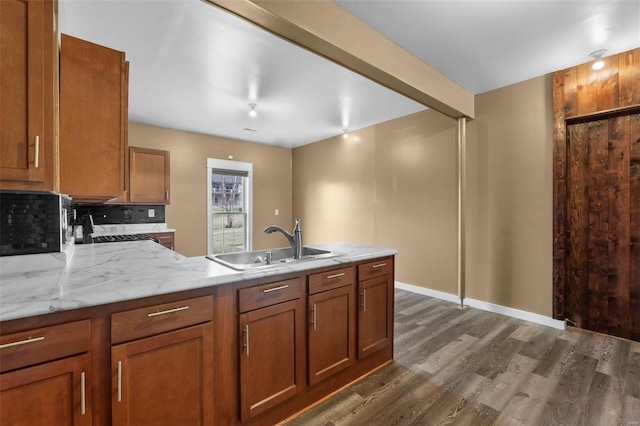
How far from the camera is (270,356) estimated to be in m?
1.57

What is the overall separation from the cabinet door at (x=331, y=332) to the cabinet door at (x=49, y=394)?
3.54 feet

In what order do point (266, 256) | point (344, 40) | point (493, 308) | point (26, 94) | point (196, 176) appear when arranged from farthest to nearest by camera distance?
point (196, 176), point (493, 308), point (266, 256), point (344, 40), point (26, 94)

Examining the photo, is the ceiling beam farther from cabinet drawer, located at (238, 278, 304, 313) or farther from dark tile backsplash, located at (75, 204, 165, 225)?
dark tile backsplash, located at (75, 204, 165, 225)

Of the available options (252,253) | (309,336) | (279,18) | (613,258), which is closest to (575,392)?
(613,258)

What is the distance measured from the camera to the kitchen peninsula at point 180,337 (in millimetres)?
978

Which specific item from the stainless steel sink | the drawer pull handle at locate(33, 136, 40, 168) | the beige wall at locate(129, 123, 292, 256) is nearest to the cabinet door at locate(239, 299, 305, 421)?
the stainless steel sink

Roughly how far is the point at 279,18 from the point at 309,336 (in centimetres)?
192

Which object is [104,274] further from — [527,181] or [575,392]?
[527,181]

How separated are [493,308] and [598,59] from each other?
271 centimetres

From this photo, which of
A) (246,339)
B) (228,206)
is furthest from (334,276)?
(228,206)

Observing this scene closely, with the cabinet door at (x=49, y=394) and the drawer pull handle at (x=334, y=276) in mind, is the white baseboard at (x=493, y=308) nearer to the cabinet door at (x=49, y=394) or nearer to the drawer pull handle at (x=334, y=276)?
the drawer pull handle at (x=334, y=276)

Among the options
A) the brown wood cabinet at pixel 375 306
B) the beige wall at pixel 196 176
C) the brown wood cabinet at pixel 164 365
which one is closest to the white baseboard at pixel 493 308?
the brown wood cabinet at pixel 375 306

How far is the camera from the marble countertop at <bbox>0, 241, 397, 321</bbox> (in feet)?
3.23

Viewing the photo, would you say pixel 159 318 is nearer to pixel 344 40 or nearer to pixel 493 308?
pixel 344 40
